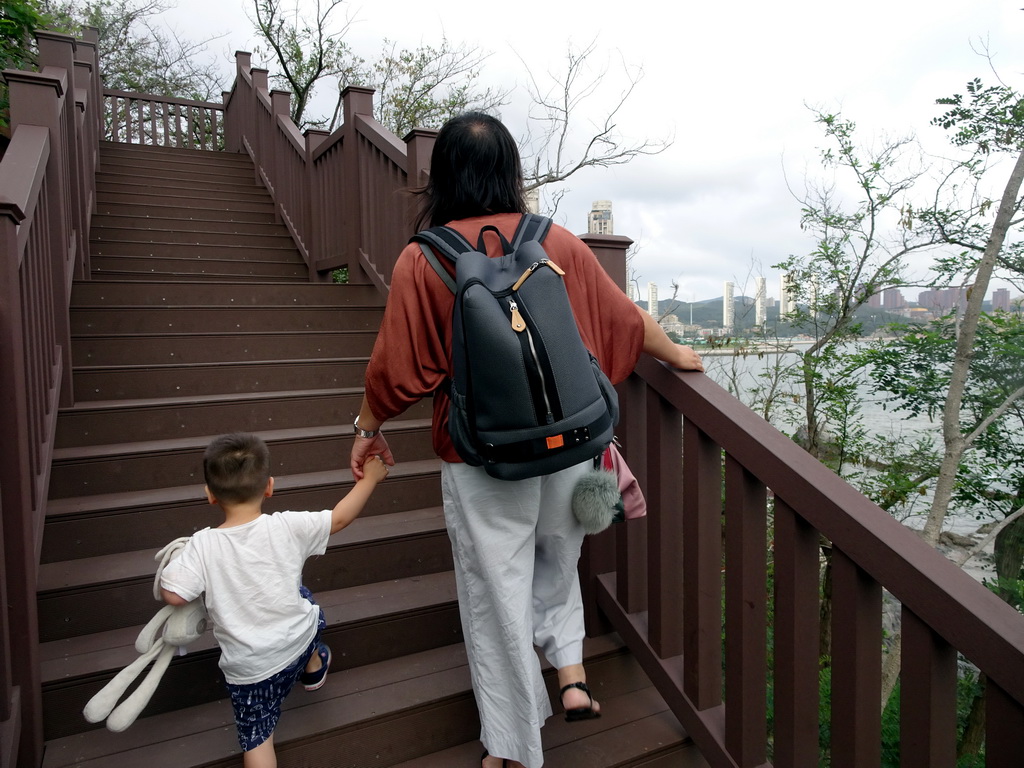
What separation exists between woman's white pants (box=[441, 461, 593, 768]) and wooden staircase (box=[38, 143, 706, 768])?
0.36 meters

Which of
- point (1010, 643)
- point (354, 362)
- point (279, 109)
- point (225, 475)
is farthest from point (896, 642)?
point (279, 109)

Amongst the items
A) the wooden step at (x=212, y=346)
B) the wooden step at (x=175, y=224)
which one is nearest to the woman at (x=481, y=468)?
the wooden step at (x=212, y=346)

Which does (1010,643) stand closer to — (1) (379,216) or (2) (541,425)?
(2) (541,425)

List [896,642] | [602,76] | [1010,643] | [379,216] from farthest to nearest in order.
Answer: [602,76]
[896,642]
[379,216]
[1010,643]

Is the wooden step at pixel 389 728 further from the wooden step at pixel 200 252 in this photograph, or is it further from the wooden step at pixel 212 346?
the wooden step at pixel 200 252

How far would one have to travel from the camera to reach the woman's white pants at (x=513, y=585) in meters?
1.47

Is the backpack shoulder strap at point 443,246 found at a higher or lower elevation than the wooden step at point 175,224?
lower

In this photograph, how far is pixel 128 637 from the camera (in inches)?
75.5

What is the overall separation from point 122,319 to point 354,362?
1.11 meters

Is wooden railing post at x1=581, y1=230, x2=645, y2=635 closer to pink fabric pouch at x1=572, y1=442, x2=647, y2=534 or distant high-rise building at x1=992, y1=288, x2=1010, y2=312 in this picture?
pink fabric pouch at x1=572, y1=442, x2=647, y2=534

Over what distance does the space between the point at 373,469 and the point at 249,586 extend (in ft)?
1.26

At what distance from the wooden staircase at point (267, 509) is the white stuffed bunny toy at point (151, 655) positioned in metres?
0.25

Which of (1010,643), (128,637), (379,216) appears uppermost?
(379,216)

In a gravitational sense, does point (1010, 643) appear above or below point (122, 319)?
below
